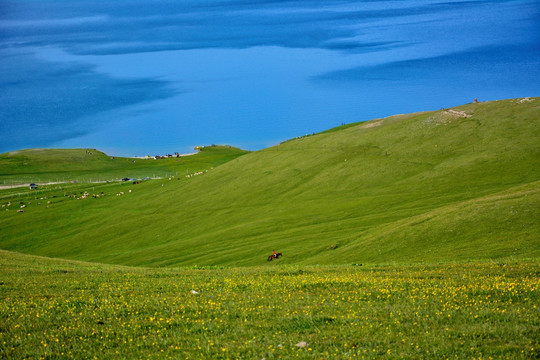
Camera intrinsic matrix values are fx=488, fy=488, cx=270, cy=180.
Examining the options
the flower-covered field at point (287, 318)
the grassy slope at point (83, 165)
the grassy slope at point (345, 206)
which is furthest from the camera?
the grassy slope at point (83, 165)

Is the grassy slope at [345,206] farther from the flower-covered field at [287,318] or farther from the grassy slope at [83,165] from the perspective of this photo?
the grassy slope at [83,165]

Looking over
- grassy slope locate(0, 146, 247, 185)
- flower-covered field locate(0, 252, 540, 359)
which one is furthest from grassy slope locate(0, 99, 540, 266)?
grassy slope locate(0, 146, 247, 185)

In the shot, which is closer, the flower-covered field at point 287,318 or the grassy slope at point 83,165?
the flower-covered field at point 287,318

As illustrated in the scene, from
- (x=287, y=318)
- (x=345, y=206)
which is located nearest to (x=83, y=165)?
(x=345, y=206)

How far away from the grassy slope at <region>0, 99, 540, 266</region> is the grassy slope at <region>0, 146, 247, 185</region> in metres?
42.9

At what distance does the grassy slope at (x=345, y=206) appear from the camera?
127ft

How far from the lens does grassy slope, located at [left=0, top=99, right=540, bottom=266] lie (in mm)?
38562

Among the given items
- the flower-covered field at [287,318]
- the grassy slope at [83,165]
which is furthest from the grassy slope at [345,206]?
the grassy slope at [83,165]

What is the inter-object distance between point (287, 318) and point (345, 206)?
47.0m

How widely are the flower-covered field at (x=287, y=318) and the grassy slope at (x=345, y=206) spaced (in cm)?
1579

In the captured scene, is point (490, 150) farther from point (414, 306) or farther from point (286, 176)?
point (414, 306)

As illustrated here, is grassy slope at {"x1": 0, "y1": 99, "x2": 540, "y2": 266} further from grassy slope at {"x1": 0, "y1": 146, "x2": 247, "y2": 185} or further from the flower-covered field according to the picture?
grassy slope at {"x1": 0, "y1": 146, "x2": 247, "y2": 185}

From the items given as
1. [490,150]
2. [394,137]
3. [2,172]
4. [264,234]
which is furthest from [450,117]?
[2,172]

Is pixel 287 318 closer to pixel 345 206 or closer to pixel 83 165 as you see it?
pixel 345 206
